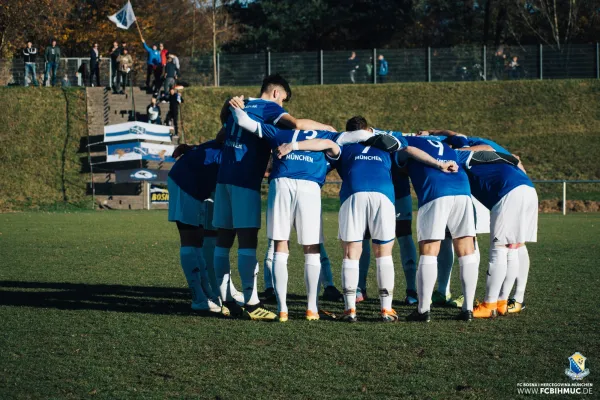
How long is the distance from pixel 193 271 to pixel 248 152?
158 cm

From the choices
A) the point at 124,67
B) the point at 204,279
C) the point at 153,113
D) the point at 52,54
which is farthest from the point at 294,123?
the point at 52,54

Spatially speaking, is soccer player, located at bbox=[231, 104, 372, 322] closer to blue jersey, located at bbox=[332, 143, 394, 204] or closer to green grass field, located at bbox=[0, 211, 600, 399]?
blue jersey, located at bbox=[332, 143, 394, 204]

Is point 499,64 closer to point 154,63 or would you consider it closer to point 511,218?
point 154,63

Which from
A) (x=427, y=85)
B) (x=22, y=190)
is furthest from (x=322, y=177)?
(x=427, y=85)

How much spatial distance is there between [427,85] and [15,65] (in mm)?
20588

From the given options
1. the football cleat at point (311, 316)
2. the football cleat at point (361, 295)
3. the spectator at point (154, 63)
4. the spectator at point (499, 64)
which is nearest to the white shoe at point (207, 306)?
the football cleat at point (311, 316)

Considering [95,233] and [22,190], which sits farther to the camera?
[22,190]

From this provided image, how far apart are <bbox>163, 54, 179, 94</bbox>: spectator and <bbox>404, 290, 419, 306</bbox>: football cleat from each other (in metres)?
28.2

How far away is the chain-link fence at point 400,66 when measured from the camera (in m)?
41.5

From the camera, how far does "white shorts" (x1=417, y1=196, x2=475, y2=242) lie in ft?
27.9

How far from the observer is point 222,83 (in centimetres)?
4303

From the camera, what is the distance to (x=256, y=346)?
23.7ft

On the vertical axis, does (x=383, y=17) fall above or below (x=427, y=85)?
above

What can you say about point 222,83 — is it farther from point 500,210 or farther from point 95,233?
point 500,210
